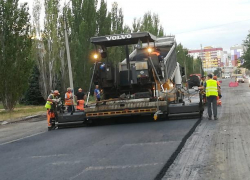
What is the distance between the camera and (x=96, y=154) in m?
7.98

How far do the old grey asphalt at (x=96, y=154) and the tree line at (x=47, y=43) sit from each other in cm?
1364

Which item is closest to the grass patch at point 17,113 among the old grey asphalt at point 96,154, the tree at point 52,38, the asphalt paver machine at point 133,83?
the tree at point 52,38

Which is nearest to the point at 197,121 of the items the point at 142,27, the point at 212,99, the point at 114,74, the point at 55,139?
the point at 212,99

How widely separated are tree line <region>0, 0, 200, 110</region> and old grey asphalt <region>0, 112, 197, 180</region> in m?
13.6

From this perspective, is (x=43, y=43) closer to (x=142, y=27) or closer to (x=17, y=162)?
(x=142, y=27)

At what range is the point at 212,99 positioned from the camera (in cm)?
1327

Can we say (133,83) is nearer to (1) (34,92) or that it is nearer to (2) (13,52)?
(2) (13,52)

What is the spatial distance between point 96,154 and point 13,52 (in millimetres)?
17692

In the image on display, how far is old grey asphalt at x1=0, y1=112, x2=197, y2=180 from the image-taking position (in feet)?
20.9

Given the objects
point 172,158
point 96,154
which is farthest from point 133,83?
point 172,158

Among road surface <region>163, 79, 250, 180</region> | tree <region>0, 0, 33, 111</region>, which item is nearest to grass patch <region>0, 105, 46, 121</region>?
tree <region>0, 0, 33, 111</region>

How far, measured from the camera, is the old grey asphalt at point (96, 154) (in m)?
6.38

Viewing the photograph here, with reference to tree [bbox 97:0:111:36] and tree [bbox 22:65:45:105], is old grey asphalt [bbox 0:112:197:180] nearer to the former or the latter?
tree [bbox 97:0:111:36]

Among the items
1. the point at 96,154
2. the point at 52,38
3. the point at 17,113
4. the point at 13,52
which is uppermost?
the point at 52,38
